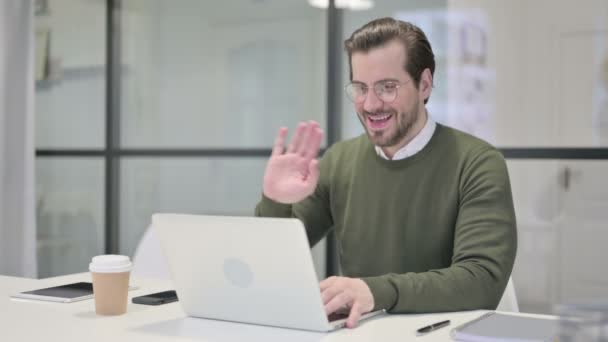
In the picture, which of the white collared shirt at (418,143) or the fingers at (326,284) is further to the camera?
the white collared shirt at (418,143)

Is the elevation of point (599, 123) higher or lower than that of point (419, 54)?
lower

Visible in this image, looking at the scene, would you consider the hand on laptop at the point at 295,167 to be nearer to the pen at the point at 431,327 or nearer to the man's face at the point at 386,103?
the man's face at the point at 386,103

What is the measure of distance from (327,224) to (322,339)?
3.02ft

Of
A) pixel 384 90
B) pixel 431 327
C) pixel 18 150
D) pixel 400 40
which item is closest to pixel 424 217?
pixel 384 90

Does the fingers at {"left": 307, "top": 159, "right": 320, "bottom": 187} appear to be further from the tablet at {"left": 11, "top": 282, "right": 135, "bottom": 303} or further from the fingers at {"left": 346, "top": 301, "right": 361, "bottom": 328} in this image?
the tablet at {"left": 11, "top": 282, "right": 135, "bottom": 303}

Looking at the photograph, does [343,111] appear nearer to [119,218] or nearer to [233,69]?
[233,69]

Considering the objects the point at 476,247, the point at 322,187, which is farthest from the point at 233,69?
the point at 476,247

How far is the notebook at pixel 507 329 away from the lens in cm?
123

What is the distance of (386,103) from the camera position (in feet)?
6.42

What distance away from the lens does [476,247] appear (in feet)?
→ 5.56

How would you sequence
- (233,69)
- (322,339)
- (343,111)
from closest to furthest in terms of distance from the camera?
(322,339)
(343,111)
(233,69)

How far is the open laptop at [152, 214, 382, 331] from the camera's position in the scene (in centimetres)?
127

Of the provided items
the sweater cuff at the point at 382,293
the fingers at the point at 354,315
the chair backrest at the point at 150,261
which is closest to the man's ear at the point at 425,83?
the sweater cuff at the point at 382,293

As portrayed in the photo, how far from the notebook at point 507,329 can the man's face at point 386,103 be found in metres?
0.69
